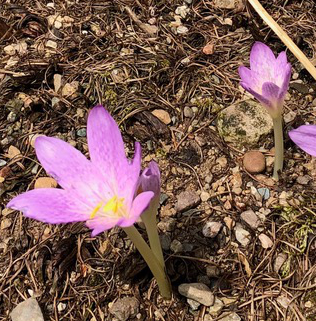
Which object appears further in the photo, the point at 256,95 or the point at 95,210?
the point at 256,95

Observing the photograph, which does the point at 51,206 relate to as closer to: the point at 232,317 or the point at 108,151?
the point at 108,151

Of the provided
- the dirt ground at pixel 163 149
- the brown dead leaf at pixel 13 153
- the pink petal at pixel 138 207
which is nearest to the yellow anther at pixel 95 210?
the pink petal at pixel 138 207

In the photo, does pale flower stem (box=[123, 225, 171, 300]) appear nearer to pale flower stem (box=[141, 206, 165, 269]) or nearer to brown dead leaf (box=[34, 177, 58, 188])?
pale flower stem (box=[141, 206, 165, 269])

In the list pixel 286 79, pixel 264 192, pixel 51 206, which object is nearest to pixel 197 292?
pixel 264 192

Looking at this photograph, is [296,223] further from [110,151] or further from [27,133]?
[27,133]

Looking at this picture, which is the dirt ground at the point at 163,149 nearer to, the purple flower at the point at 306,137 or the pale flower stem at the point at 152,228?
the pale flower stem at the point at 152,228

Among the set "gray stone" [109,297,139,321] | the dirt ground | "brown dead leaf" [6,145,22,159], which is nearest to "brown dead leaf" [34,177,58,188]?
the dirt ground

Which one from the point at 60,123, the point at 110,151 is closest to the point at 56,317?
the point at 110,151
